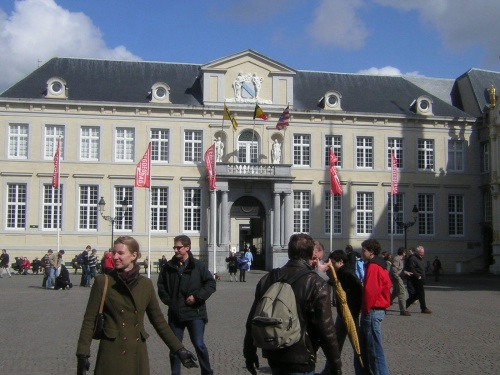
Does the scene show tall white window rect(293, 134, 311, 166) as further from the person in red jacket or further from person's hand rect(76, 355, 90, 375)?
person's hand rect(76, 355, 90, 375)

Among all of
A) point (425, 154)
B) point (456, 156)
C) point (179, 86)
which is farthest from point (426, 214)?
point (179, 86)

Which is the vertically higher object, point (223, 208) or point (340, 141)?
point (340, 141)

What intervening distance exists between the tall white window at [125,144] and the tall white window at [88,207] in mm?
2591

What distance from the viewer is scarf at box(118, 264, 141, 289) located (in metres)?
6.29

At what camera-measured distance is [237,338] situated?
47.9 ft

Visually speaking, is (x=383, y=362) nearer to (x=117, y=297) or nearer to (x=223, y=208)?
(x=117, y=297)

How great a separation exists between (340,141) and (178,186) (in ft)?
36.4

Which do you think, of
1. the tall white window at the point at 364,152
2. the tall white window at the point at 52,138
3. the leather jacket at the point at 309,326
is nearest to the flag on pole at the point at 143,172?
the tall white window at the point at 52,138

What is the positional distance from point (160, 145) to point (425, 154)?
704 inches

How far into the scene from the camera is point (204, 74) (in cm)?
4809

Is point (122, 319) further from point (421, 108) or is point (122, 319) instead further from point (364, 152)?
point (421, 108)

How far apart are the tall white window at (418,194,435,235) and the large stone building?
0.27 ft

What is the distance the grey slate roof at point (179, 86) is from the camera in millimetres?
48031

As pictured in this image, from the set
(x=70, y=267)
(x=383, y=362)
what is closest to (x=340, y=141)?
(x=70, y=267)
